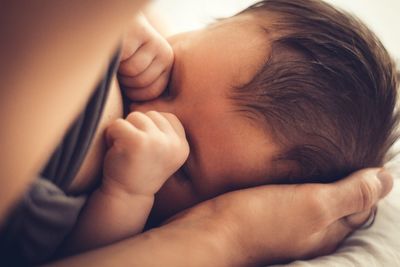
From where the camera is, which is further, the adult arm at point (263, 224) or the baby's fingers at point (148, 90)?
the baby's fingers at point (148, 90)

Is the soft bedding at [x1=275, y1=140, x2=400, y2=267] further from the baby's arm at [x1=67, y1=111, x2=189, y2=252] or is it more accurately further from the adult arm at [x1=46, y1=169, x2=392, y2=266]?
the baby's arm at [x1=67, y1=111, x2=189, y2=252]

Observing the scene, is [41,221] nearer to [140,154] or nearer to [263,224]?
[140,154]

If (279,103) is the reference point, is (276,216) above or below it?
below

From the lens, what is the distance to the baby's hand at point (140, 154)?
1.79ft

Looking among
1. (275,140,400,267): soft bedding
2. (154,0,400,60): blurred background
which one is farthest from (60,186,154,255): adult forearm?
(154,0,400,60): blurred background

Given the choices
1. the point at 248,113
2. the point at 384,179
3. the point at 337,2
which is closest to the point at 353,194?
the point at 384,179

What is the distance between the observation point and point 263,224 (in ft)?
1.92

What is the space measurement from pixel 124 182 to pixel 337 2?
0.92m

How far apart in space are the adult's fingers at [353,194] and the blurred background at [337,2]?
26.6 inches

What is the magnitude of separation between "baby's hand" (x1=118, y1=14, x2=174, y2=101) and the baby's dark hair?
0.45 ft

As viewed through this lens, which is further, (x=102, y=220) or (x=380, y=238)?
(x=380, y=238)

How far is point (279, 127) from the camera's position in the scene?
1.99 ft

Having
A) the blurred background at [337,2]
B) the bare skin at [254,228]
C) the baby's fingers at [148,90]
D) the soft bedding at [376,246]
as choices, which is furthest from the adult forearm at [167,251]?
the blurred background at [337,2]

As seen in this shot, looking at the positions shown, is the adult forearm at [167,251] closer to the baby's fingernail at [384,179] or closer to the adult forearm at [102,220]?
the adult forearm at [102,220]
